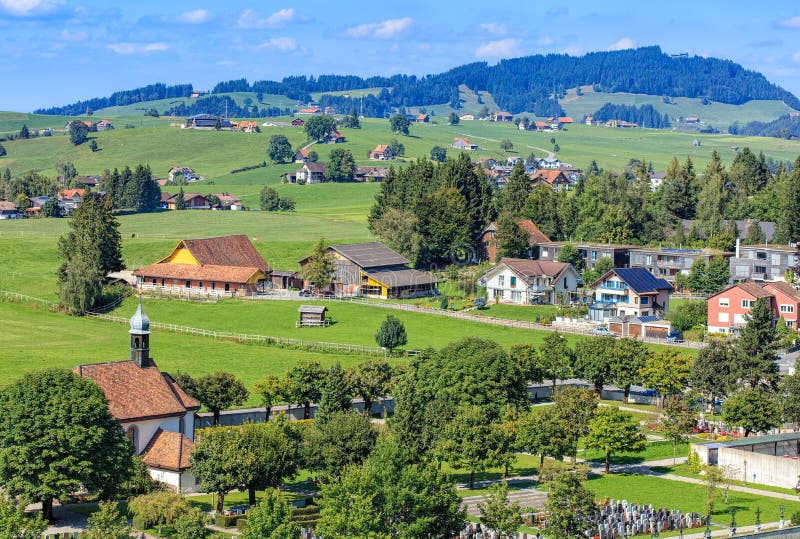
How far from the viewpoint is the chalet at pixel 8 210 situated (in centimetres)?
19225

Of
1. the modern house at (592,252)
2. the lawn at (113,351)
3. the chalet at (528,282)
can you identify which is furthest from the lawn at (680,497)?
the modern house at (592,252)

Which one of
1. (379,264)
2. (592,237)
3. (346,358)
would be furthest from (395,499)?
(592,237)

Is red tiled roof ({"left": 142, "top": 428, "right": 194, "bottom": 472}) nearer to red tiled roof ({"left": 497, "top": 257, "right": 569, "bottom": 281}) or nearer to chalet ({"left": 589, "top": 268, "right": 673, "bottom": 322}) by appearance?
chalet ({"left": 589, "top": 268, "right": 673, "bottom": 322})

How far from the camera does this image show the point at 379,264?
440 feet

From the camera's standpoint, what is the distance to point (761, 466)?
228ft

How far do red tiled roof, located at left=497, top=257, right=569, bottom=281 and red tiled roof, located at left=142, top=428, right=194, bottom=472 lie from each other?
6738cm

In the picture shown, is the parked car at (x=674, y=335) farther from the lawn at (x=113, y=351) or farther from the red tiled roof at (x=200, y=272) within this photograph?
the red tiled roof at (x=200, y=272)

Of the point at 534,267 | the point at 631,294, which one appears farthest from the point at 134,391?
the point at 534,267

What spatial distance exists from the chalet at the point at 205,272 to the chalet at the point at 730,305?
44583 millimetres

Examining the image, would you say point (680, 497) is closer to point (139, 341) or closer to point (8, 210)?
point (139, 341)

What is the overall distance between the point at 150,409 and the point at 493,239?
278 ft

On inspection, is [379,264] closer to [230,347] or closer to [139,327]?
[230,347]

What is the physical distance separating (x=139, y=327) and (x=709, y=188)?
106m

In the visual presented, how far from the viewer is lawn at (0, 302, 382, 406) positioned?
300 ft
